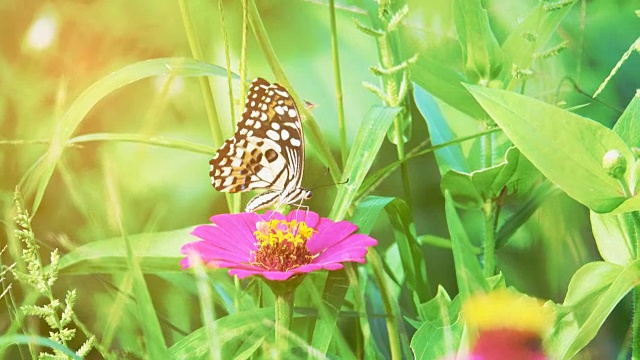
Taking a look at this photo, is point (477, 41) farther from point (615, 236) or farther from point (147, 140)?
point (147, 140)

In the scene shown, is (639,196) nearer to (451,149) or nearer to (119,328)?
(451,149)

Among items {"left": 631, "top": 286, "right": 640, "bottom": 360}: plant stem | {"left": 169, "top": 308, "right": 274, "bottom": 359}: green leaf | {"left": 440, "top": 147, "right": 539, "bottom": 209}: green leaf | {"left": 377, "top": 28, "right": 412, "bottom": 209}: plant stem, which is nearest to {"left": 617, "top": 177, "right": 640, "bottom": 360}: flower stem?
{"left": 631, "top": 286, "right": 640, "bottom": 360}: plant stem

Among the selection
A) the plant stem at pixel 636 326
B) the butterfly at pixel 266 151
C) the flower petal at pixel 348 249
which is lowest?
the plant stem at pixel 636 326

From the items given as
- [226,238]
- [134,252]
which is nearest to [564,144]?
[226,238]

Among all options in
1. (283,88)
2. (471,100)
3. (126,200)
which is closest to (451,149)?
(471,100)

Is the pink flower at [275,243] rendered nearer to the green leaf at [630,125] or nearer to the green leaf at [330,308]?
the green leaf at [330,308]

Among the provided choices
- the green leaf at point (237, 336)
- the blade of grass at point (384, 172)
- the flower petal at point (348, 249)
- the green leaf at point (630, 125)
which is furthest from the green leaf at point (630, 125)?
the green leaf at point (237, 336)
